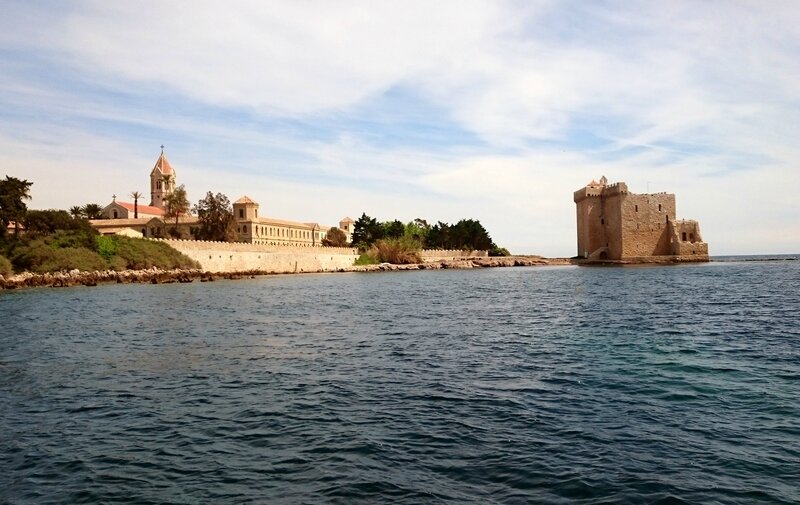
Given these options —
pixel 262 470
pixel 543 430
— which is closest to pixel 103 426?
pixel 262 470

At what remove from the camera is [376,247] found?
85562 mm

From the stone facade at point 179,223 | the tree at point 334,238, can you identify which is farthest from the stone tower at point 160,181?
the tree at point 334,238

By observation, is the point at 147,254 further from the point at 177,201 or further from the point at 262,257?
the point at 177,201

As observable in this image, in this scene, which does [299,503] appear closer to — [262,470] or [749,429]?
[262,470]

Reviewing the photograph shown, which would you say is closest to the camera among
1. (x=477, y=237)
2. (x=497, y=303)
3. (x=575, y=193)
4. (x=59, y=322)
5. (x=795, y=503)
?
(x=795, y=503)

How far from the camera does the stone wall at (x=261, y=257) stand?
5875cm

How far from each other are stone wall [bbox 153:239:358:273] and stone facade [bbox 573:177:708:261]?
1276 inches

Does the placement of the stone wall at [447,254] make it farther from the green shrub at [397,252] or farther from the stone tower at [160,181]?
the stone tower at [160,181]

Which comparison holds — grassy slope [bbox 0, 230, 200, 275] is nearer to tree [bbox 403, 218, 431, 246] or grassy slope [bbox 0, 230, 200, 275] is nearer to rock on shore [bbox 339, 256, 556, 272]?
rock on shore [bbox 339, 256, 556, 272]

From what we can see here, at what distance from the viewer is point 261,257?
66.4m

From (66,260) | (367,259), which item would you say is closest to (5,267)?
(66,260)

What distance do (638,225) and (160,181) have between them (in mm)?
74896

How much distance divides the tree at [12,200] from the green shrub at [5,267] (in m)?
6.29

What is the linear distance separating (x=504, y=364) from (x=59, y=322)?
1607 cm
